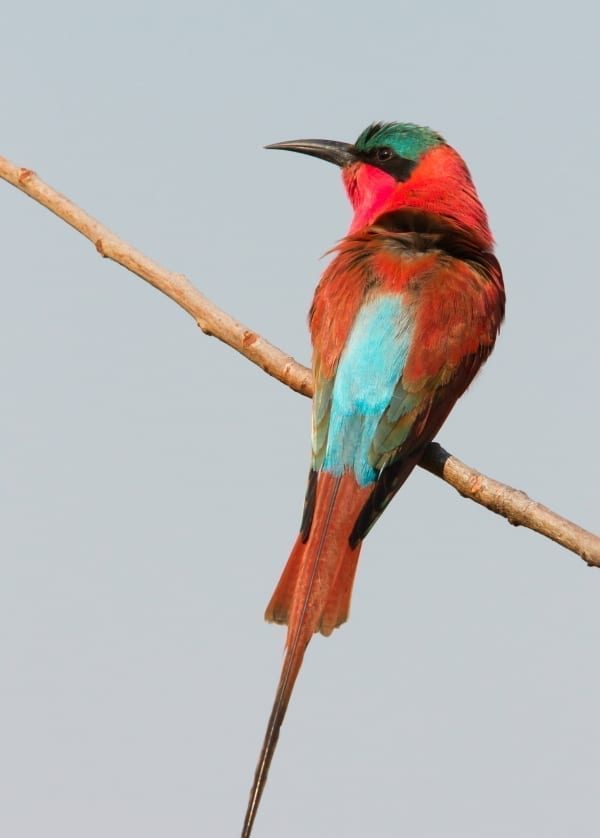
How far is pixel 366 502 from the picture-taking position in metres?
3.33

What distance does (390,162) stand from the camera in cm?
459

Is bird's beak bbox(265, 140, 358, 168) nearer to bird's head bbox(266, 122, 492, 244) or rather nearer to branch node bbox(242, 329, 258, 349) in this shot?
bird's head bbox(266, 122, 492, 244)

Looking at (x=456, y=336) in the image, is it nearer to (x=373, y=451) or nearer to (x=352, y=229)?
(x=373, y=451)

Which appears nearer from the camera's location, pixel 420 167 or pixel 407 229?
pixel 407 229

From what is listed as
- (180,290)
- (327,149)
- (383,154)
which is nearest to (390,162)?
(383,154)

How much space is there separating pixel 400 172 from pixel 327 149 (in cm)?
34

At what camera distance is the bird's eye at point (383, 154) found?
4.62 m

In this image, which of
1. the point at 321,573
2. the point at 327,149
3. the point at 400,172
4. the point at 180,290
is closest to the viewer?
the point at 321,573

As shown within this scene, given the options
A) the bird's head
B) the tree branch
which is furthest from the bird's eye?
the tree branch

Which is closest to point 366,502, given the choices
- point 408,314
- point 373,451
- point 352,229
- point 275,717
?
point 373,451

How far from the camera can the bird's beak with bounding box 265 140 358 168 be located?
4.73 m

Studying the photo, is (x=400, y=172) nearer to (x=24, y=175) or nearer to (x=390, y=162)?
(x=390, y=162)

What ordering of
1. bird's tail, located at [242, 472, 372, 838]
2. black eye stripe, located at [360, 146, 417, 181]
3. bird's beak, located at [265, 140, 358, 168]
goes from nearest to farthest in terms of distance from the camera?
bird's tail, located at [242, 472, 372, 838] < black eye stripe, located at [360, 146, 417, 181] < bird's beak, located at [265, 140, 358, 168]

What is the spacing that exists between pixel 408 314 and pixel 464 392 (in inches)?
13.7
